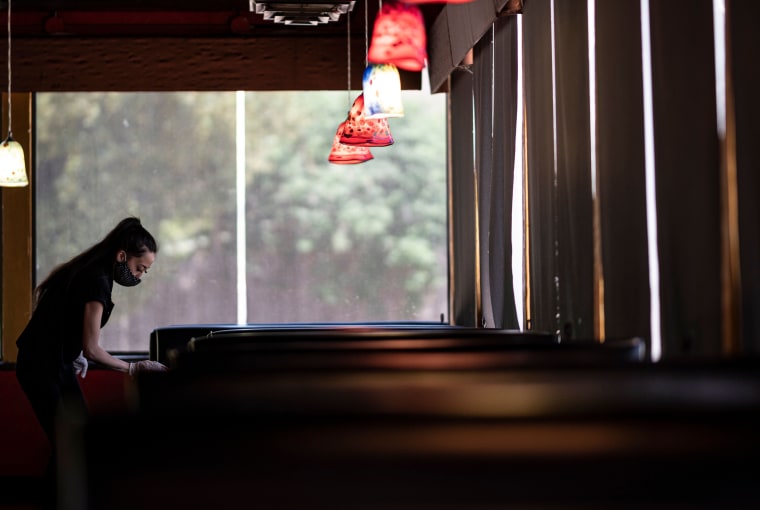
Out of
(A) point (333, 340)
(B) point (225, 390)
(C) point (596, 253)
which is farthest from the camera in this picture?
(C) point (596, 253)

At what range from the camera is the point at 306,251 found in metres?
8.30

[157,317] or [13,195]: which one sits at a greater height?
[13,195]

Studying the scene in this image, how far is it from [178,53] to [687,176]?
17.8ft

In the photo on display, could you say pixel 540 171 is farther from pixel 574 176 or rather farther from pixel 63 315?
pixel 63 315

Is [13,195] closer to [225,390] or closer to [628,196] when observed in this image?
[628,196]

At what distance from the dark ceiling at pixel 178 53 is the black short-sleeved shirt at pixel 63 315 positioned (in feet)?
12.3

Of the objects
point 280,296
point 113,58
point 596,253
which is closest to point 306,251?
point 280,296

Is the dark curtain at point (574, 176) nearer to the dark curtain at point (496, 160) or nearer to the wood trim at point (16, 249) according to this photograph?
the dark curtain at point (496, 160)

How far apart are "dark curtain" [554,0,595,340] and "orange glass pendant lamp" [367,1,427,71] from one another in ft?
2.66

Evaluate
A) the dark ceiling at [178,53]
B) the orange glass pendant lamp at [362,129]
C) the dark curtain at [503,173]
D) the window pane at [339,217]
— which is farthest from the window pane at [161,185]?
the orange glass pendant lamp at [362,129]

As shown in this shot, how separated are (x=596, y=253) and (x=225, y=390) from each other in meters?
2.28

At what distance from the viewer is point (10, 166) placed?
572 centimetres

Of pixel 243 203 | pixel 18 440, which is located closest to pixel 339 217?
pixel 243 203

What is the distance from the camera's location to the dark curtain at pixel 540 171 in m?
4.65
